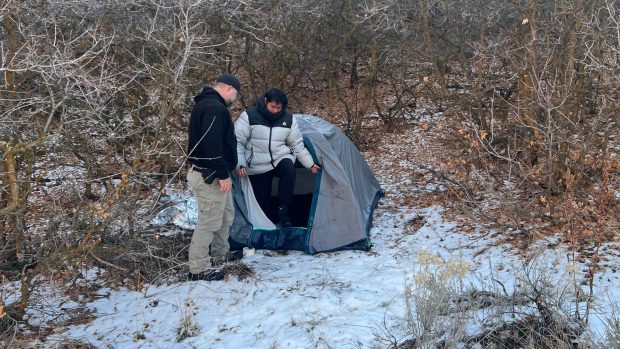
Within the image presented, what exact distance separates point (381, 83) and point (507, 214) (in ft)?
18.5

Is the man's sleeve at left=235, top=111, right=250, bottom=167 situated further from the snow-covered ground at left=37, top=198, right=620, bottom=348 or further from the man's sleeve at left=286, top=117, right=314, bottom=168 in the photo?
the snow-covered ground at left=37, top=198, right=620, bottom=348

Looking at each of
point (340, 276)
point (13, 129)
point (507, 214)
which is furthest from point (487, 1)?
point (13, 129)

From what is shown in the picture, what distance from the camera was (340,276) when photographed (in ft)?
16.9

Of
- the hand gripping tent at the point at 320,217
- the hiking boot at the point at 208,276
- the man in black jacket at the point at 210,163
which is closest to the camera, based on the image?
the man in black jacket at the point at 210,163

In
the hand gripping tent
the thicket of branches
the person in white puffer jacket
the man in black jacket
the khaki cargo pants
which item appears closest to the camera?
the thicket of branches

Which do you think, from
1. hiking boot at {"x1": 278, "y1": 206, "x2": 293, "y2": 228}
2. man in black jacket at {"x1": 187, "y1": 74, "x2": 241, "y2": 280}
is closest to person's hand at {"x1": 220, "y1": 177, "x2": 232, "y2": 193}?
man in black jacket at {"x1": 187, "y1": 74, "x2": 241, "y2": 280}

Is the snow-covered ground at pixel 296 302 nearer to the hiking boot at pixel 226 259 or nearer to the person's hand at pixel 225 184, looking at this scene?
the hiking boot at pixel 226 259

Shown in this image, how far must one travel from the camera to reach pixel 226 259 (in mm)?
5395

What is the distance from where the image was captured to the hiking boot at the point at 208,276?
5.12 m

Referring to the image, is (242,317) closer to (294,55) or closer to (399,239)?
(399,239)

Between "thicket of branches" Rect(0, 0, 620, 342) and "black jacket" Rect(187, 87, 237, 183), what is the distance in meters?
0.26

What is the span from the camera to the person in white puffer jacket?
231 inches

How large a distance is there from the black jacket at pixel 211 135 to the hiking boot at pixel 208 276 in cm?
76

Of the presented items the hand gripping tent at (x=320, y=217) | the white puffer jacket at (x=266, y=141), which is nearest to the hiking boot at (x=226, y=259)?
the hand gripping tent at (x=320, y=217)
